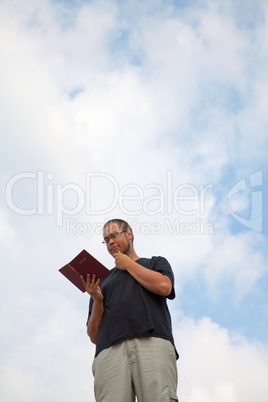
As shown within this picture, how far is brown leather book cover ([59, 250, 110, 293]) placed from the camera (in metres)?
3.84

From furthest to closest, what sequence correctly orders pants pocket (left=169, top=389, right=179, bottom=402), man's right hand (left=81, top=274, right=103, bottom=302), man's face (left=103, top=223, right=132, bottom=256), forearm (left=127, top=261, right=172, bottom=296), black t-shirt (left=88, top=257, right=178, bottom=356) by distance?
man's face (left=103, top=223, right=132, bottom=256)
man's right hand (left=81, top=274, right=103, bottom=302)
forearm (left=127, top=261, right=172, bottom=296)
black t-shirt (left=88, top=257, right=178, bottom=356)
pants pocket (left=169, top=389, right=179, bottom=402)

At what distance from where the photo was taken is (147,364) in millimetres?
3396

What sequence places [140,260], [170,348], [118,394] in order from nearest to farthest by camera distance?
[118,394]
[170,348]
[140,260]

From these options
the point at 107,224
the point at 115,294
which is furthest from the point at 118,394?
the point at 107,224

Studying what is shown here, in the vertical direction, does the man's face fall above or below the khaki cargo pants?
above

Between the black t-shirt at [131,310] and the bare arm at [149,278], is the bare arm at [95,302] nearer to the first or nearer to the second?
the black t-shirt at [131,310]

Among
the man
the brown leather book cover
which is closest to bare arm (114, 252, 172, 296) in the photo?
the man

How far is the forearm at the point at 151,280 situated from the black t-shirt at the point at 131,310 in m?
0.10

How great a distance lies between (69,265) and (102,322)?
1.60 ft

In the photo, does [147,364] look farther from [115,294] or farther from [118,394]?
[115,294]

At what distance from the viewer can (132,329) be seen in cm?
356

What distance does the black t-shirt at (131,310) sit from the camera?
3.58 metres

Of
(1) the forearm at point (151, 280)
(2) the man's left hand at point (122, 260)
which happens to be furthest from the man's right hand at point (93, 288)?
(1) the forearm at point (151, 280)

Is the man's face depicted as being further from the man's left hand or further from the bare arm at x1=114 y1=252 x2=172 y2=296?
the bare arm at x1=114 y1=252 x2=172 y2=296
